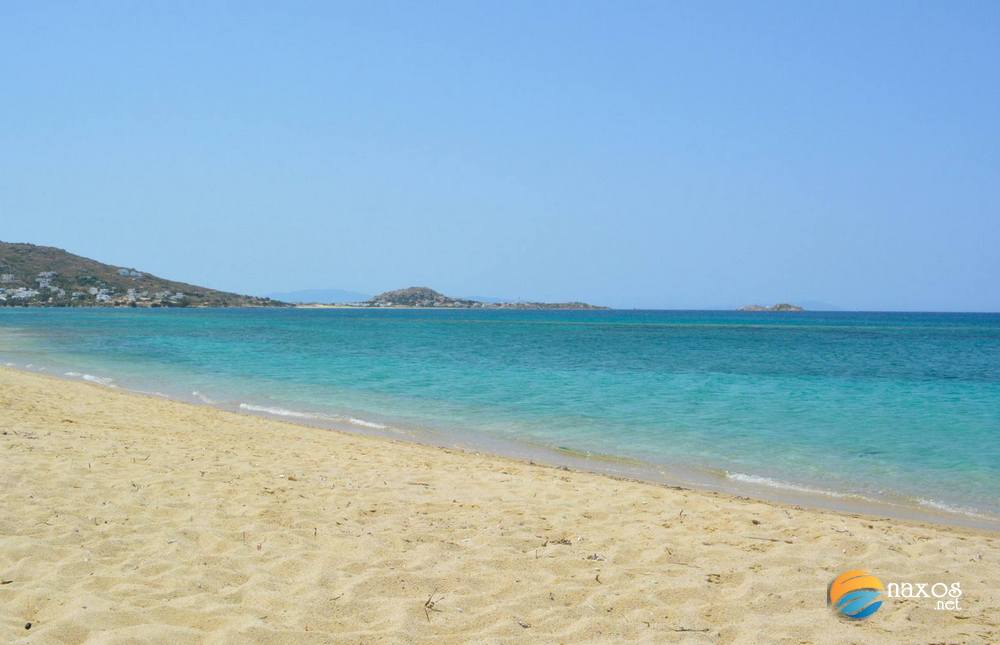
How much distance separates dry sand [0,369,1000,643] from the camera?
4.53 m

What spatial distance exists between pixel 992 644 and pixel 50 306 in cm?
13206

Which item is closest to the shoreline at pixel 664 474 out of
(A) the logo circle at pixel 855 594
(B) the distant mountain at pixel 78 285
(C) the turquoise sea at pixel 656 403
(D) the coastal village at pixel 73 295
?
(C) the turquoise sea at pixel 656 403

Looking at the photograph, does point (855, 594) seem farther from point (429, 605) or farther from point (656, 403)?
point (656, 403)

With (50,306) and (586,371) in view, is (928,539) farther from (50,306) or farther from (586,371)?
(50,306)

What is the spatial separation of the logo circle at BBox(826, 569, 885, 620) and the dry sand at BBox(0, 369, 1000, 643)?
0.30 feet

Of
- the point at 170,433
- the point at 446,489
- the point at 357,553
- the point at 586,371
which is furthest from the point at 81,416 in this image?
the point at 586,371

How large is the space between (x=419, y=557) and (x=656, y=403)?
1342 centimetres

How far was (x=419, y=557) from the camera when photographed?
5770 mm

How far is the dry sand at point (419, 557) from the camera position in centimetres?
453

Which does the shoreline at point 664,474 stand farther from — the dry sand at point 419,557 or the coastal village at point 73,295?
the coastal village at point 73,295

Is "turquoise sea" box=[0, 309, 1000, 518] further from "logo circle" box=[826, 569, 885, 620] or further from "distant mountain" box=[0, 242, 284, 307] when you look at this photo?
"distant mountain" box=[0, 242, 284, 307]

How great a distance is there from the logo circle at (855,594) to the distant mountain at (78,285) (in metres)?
131

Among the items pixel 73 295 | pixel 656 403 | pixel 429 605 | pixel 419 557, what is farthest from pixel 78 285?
pixel 429 605

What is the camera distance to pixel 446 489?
845cm
